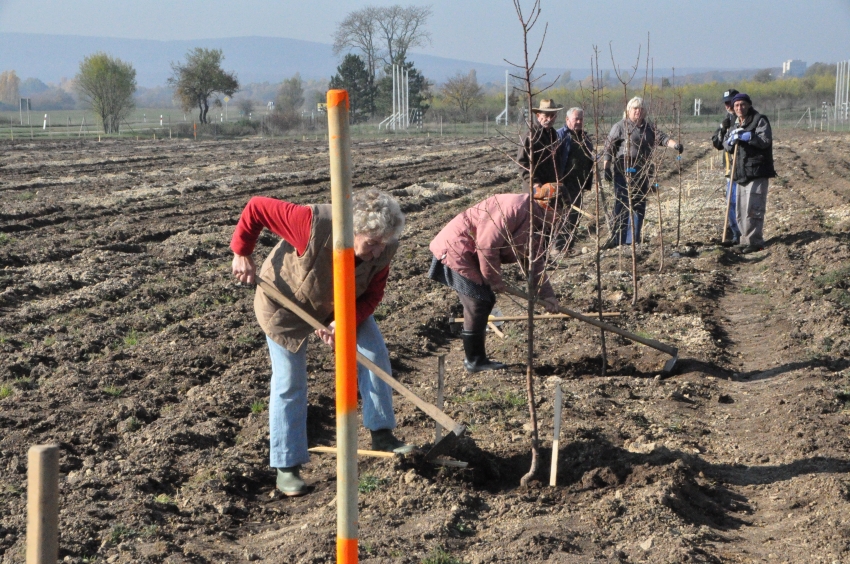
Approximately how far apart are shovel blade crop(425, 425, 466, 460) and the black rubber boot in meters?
1.90

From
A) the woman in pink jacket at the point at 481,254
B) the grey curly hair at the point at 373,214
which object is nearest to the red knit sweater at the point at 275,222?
the grey curly hair at the point at 373,214

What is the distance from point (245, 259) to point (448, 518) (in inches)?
63.6

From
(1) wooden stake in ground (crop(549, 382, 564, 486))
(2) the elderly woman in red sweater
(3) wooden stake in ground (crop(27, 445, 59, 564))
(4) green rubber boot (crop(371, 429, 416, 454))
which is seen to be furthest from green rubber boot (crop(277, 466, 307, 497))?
(3) wooden stake in ground (crop(27, 445, 59, 564))

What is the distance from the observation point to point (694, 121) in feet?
168

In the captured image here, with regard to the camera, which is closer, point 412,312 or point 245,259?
point 245,259

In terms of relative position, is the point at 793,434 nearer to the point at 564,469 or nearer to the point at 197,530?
the point at 564,469

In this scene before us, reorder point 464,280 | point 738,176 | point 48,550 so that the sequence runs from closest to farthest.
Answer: point 48,550 → point 464,280 → point 738,176

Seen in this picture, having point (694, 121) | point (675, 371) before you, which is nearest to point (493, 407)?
point (675, 371)

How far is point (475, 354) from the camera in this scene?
654cm

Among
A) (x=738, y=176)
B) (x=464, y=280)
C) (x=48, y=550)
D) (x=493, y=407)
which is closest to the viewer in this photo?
(x=48, y=550)

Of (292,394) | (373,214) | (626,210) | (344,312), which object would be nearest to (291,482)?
(292,394)

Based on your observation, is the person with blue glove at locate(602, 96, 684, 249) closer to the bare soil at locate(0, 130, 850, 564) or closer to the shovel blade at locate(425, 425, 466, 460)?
the bare soil at locate(0, 130, 850, 564)

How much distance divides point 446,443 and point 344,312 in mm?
2230

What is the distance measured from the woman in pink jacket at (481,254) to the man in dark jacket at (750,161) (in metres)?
5.10
